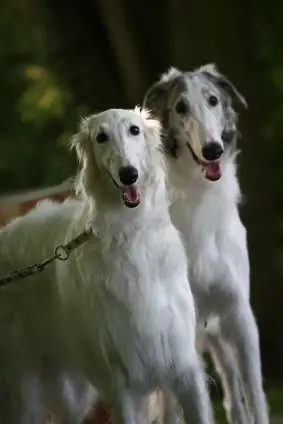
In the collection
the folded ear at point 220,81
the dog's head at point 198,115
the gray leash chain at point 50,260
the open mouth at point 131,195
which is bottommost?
the open mouth at point 131,195

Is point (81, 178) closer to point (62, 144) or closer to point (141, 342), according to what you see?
point (141, 342)

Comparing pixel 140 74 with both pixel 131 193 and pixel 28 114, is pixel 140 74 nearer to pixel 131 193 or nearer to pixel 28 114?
pixel 28 114

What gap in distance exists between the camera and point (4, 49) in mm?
3758

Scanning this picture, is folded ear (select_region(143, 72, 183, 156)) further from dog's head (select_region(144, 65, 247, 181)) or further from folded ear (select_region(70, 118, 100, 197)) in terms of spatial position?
folded ear (select_region(70, 118, 100, 197))

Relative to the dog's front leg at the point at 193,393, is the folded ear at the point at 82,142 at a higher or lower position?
higher

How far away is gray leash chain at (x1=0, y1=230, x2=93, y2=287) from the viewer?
178 cm

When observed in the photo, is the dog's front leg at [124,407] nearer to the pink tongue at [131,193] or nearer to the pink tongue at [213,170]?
the pink tongue at [131,193]

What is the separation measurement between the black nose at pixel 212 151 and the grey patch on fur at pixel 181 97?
12cm

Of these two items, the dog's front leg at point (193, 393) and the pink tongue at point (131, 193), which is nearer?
the pink tongue at point (131, 193)

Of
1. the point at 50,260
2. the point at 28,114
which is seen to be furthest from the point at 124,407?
the point at 28,114

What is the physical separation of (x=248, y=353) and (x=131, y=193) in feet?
2.07

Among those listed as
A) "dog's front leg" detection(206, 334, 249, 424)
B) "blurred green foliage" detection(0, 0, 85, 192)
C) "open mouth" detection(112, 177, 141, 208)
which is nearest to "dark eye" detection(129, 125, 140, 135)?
"open mouth" detection(112, 177, 141, 208)

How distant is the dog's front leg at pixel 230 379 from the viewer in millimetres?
2221

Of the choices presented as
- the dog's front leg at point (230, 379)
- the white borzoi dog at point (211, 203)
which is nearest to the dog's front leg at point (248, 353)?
the white borzoi dog at point (211, 203)
